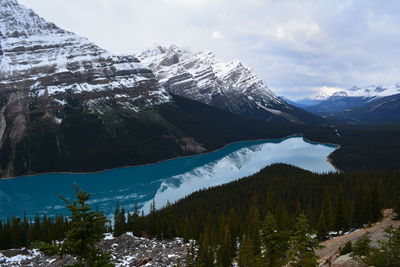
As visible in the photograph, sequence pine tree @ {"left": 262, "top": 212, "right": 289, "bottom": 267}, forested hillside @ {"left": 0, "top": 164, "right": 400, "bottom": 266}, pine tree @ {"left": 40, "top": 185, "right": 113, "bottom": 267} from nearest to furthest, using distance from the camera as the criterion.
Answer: pine tree @ {"left": 40, "top": 185, "right": 113, "bottom": 267} < pine tree @ {"left": 262, "top": 212, "right": 289, "bottom": 267} < forested hillside @ {"left": 0, "top": 164, "right": 400, "bottom": 266}

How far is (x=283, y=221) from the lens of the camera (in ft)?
214

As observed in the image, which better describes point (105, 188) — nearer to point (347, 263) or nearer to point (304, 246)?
point (304, 246)

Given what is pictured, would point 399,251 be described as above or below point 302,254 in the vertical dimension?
above

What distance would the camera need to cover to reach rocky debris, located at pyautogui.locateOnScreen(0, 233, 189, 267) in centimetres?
5031

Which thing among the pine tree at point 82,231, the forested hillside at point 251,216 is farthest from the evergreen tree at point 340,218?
the pine tree at point 82,231

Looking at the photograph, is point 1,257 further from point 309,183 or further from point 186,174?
point 186,174

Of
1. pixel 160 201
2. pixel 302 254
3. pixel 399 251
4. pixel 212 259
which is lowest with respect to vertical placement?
pixel 160 201

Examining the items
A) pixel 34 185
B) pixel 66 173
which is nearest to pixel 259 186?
pixel 34 185

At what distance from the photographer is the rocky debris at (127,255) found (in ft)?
165

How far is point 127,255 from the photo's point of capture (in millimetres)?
54312

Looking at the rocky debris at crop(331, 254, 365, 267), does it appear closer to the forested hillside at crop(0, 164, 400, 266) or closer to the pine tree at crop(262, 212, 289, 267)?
the forested hillside at crop(0, 164, 400, 266)

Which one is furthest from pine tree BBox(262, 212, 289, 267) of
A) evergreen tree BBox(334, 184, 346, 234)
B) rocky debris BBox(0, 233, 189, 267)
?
evergreen tree BBox(334, 184, 346, 234)

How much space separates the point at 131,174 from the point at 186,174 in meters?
34.0

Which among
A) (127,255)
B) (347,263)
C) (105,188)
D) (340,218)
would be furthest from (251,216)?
(105,188)
